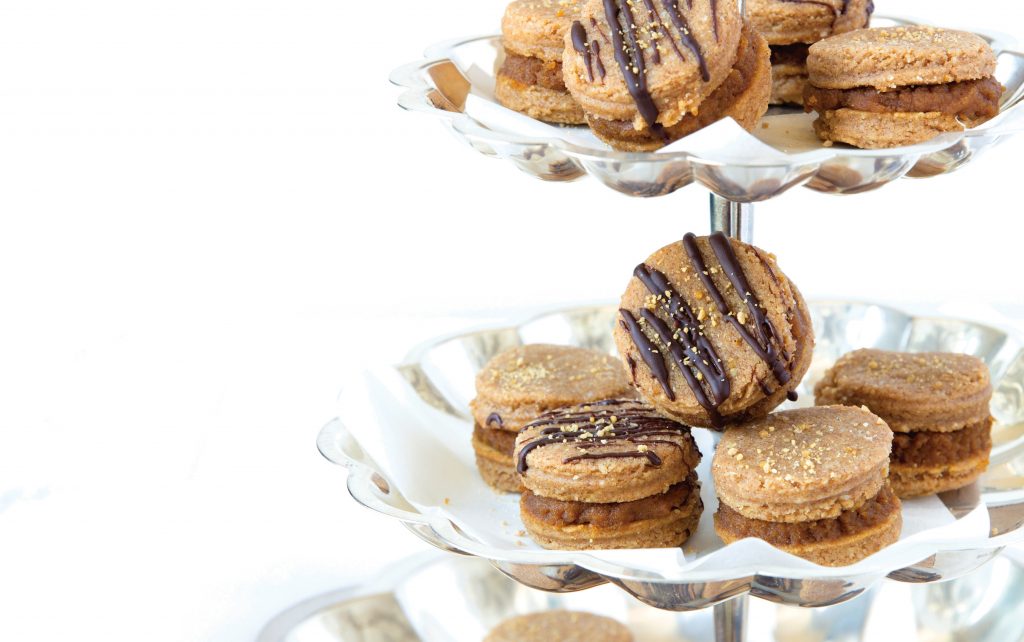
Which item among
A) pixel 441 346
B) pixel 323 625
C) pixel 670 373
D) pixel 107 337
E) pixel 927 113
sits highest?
pixel 927 113

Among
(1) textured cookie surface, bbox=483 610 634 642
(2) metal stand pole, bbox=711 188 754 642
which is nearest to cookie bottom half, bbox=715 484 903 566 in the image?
(2) metal stand pole, bbox=711 188 754 642

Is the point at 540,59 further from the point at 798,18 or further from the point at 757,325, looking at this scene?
the point at 757,325

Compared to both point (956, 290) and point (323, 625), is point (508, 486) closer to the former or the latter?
point (323, 625)

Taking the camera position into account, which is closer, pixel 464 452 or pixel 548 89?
pixel 548 89

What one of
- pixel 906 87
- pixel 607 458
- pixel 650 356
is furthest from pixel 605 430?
pixel 906 87

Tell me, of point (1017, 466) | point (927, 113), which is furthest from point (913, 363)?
point (927, 113)

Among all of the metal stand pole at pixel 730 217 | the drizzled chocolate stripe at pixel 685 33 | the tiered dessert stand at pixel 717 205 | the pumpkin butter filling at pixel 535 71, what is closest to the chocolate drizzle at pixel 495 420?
the tiered dessert stand at pixel 717 205

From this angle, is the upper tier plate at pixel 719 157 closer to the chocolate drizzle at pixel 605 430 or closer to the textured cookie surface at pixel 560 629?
the chocolate drizzle at pixel 605 430
